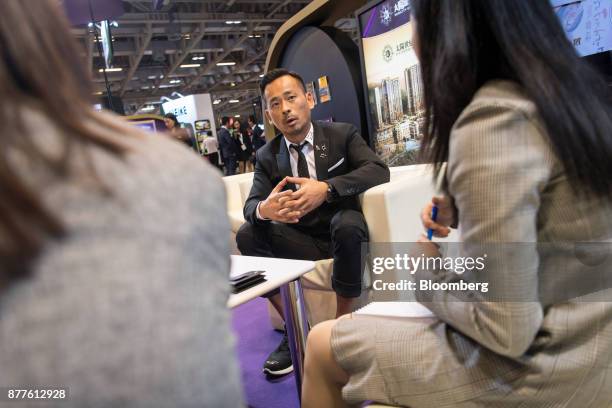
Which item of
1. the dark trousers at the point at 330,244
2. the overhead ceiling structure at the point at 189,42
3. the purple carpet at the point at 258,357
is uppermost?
the overhead ceiling structure at the point at 189,42

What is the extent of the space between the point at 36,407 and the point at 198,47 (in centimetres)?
1374

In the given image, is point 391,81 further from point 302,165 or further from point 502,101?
point 502,101

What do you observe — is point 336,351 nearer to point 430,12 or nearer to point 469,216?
point 469,216

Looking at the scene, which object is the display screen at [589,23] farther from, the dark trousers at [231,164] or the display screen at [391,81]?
the dark trousers at [231,164]

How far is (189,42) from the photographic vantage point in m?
11.9

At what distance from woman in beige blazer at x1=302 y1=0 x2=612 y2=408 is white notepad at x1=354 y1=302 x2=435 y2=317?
0.07 metres

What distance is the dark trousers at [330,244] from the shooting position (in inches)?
81.9

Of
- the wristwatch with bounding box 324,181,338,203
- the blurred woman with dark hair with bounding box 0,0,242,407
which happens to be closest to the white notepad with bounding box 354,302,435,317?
the blurred woman with dark hair with bounding box 0,0,242,407

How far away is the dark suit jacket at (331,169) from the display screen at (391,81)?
5.53 ft

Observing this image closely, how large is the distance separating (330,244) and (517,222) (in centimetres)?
161

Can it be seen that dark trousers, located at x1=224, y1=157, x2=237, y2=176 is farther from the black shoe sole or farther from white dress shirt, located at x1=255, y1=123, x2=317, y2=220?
the black shoe sole

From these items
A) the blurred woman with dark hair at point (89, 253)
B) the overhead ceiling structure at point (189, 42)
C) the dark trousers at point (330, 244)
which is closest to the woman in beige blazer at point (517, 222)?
the blurred woman with dark hair at point (89, 253)

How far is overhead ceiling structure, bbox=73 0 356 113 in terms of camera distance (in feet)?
33.0

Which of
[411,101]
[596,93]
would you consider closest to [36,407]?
[596,93]
